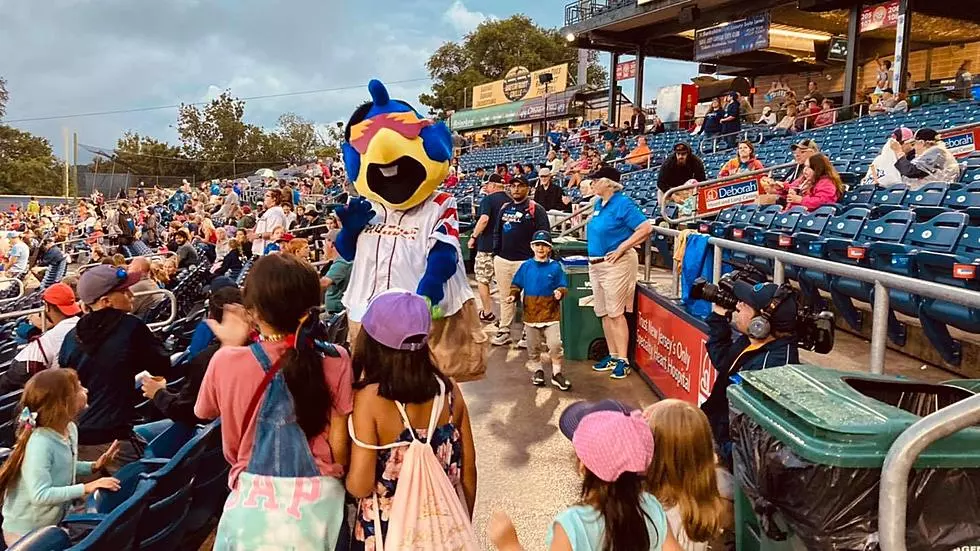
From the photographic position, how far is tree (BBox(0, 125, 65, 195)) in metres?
47.8

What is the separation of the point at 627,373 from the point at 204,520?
3.42m

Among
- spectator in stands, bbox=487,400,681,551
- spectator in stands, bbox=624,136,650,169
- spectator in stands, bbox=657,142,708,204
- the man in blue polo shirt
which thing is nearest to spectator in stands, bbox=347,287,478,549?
spectator in stands, bbox=487,400,681,551

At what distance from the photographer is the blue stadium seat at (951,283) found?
11.9 ft

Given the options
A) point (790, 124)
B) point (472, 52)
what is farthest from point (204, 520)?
point (472, 52)

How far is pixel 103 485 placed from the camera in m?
2.49

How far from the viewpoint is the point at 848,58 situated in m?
17.2

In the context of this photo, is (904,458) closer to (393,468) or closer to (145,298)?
(393,468)

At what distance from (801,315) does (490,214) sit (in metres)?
4.45

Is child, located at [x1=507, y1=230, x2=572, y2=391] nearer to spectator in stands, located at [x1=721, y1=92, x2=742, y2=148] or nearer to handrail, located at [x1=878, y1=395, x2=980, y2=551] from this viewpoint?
handrail, located at [x1=878, y1=395, x2=980, y2=551]

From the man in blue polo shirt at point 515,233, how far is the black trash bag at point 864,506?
4.66 meters

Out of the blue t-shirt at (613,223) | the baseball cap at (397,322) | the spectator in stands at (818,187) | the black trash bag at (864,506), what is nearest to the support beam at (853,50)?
the spectator in stands at (818,187)

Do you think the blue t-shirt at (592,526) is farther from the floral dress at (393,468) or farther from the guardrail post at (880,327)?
the guardrail post at (880,327)

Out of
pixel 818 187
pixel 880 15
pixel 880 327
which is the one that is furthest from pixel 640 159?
pixel 880 327

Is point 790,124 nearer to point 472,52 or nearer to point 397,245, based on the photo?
point 397,245
